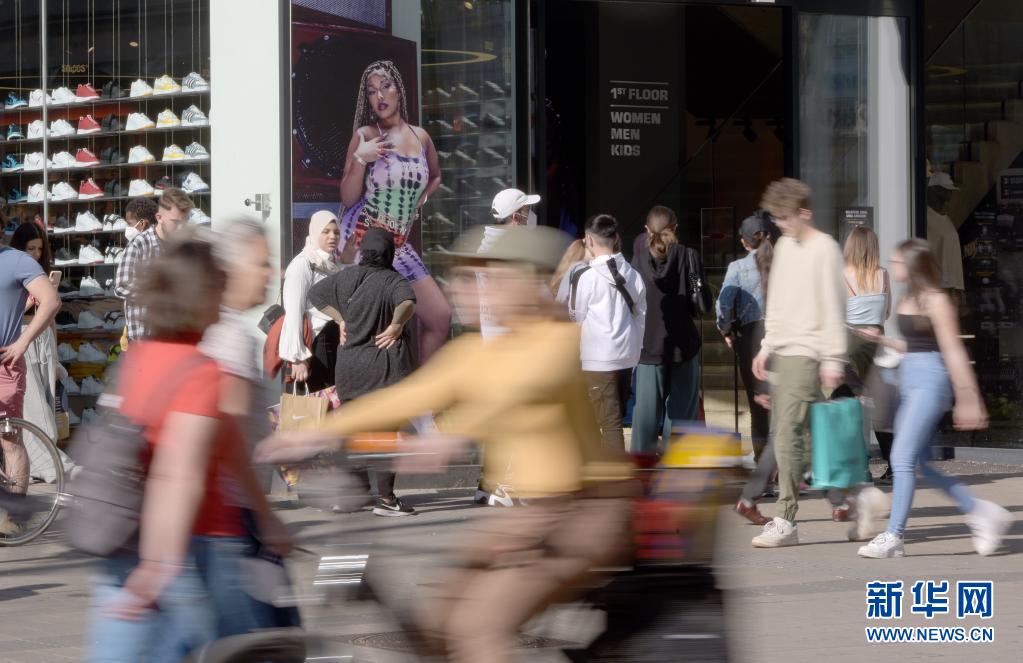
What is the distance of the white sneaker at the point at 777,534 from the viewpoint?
29.2 ft

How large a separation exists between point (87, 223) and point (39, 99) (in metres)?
1.19

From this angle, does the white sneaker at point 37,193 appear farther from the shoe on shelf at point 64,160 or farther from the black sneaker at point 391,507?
the black sneaker at point 391,507

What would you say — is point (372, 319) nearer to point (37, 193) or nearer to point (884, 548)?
point (884, 548)

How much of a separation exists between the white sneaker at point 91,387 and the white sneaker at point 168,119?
2077 millimetres

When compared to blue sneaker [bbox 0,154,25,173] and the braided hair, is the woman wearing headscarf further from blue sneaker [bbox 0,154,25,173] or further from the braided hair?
blue sneaker [bbox 0,154,25,173]

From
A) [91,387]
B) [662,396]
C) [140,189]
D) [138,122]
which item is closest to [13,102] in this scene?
[138,122]

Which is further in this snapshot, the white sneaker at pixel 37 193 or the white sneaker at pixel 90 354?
the white sneaker at pixel 37 193

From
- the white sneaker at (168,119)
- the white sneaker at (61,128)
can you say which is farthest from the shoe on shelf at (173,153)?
the white sneaker at (61,128)

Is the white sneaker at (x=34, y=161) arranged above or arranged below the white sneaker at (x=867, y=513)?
above

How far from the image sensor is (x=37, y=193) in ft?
41.9

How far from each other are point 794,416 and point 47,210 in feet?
22.5

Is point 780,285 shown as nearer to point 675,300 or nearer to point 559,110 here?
point 675,300

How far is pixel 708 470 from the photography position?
4.12m

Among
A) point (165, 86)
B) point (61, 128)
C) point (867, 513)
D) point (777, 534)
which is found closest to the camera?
point (777, 534)
